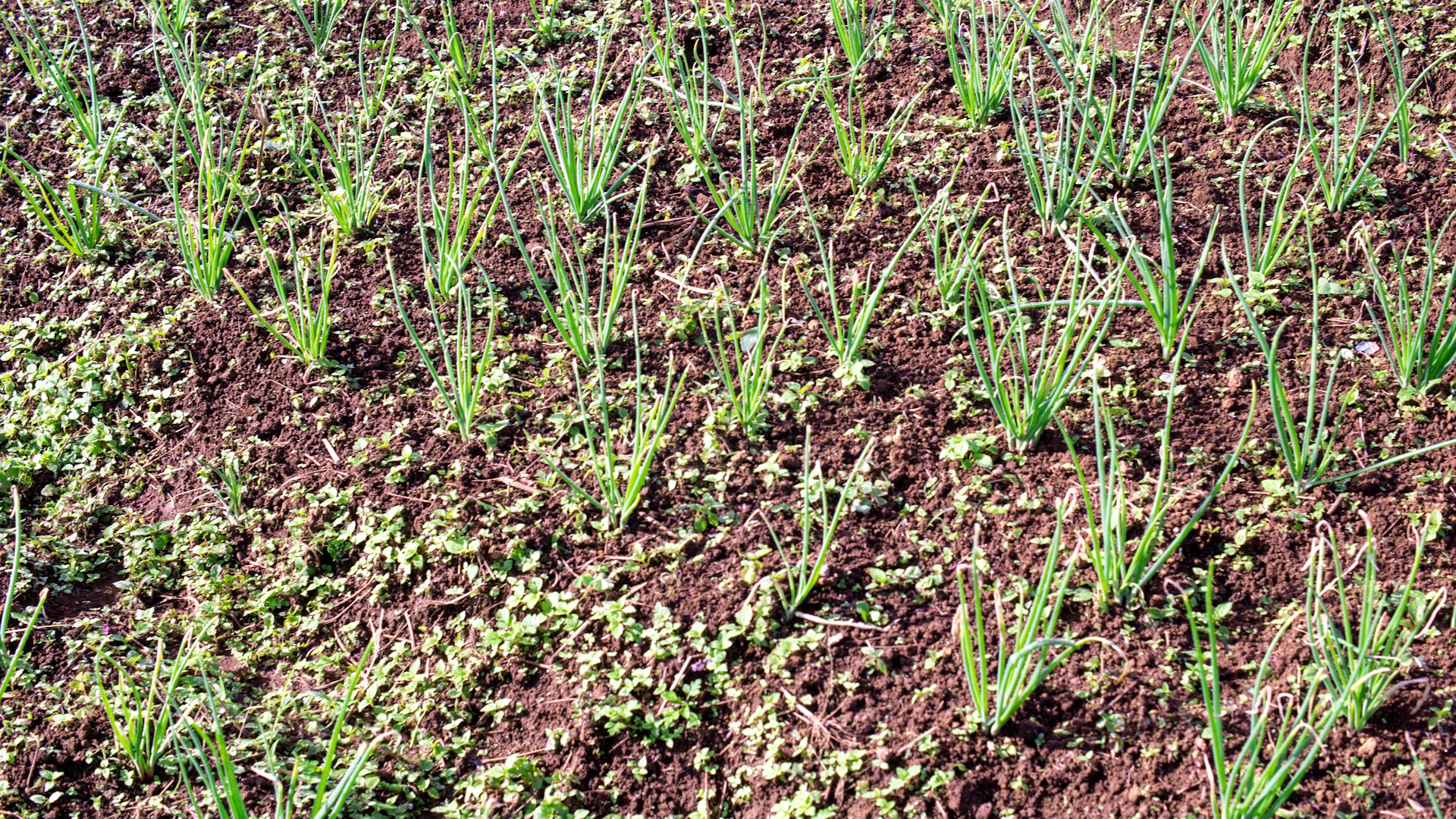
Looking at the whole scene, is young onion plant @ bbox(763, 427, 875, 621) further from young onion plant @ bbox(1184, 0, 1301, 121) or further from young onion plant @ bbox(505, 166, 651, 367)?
young onion plant @ bbox(1184, 0, 1301, 121)

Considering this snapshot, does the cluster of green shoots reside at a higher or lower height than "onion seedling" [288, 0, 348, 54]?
lower

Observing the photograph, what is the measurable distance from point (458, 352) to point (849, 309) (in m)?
0.88

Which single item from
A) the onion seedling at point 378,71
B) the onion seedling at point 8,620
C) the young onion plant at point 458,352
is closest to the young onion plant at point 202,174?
the onion seedling at point 378,71

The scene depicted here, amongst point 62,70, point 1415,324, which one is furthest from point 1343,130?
point 62,70

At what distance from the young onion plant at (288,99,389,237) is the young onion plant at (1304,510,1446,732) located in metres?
2.12

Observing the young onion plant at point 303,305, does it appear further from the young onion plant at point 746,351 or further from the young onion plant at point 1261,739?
the young onion plant at point 1261,739

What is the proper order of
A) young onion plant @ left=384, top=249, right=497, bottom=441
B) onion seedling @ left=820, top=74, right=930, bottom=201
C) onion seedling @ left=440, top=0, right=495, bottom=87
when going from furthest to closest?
onion seedling @ left=440, top=0, right=495, bottom=87 → onion seedling @ left=820, top=74, right=930, bottom=201 → young onion plant @ left=384, top=249, right=497, bottom=441

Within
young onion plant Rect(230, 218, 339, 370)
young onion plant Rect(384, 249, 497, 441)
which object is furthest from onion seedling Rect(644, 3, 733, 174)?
young onion plant Rect(230, 218, 339, 370)

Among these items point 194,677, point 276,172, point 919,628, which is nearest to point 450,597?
point 194,677

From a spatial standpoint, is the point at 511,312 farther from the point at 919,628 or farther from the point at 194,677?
the point at 919,628

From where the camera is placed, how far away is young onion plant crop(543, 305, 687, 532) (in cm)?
210

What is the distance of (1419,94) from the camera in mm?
2986

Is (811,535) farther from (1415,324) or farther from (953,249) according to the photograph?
(1415,324)

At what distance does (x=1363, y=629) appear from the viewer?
1630 mm
